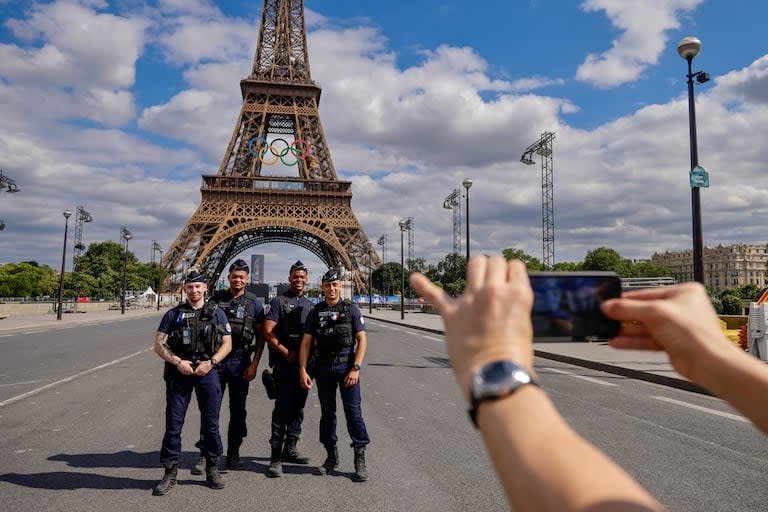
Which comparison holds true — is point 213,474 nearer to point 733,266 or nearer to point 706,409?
point 706,409

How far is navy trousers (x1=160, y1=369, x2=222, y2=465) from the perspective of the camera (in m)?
4.78

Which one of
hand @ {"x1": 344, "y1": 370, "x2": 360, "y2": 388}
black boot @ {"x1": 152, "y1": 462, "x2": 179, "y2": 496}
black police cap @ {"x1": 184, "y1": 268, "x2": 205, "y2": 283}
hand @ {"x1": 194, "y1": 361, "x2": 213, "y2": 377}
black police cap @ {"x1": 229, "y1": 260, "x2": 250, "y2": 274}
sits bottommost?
black boot @ {"x1": 152, "y1": 462, "x2": 179, "y2": 496}

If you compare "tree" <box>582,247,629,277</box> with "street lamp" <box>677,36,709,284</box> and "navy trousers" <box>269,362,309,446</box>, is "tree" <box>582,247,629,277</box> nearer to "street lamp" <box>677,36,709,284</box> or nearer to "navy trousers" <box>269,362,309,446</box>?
"street lamp" <box>677,36,709,284</box>

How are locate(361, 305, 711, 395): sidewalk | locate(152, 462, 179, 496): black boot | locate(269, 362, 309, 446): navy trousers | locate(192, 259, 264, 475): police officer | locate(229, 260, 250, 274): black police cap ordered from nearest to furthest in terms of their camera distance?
locate(152, 462, 179, 496): black boot < locate(192, 259, 264, 475): police officer < locate(269, 362, 309, 446): navy trousers < locate(229, 260, 250, 274): black police cap < locate(361, 305, 711, 395): sidewalk

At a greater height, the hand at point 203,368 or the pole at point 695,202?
the pole at point 695,202

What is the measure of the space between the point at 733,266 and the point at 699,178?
138m

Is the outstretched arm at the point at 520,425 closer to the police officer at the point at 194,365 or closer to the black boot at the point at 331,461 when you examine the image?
the police officer at the point at 194,365

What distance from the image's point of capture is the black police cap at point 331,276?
555 cm

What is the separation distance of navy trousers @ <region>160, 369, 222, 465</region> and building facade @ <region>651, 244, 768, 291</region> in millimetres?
137416

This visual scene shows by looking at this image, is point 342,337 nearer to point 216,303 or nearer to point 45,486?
point 216,303

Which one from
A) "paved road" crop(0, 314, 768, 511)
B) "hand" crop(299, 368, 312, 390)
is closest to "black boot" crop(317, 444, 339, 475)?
"paved road" crop(0, 314, 768, 511)

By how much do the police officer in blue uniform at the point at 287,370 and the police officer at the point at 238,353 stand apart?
0.20 metres

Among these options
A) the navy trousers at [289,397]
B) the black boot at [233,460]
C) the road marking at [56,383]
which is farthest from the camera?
the road marking at [56,383]

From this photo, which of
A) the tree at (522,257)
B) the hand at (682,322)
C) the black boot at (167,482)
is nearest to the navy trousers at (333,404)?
the black boot at (167,482)
